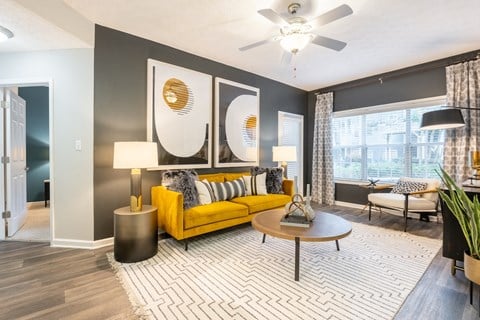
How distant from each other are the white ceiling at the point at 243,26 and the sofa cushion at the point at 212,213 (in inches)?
91.0

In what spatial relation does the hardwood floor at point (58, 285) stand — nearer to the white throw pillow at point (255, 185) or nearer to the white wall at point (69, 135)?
the white wall at point (69, 135)

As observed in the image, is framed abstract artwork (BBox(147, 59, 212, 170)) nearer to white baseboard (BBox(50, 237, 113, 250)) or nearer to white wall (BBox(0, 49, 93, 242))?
white wall (BBox(0, 49, 93, 242))

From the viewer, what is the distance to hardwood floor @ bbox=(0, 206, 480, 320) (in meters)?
1.68

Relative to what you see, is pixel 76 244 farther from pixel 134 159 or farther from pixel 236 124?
pixel 236 124

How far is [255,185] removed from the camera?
12.7 ft

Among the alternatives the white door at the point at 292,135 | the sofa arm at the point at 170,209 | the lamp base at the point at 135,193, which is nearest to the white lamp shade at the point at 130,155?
the lamp base at the point at 135,193

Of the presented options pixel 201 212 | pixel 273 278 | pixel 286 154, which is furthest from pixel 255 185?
pixel 273 278

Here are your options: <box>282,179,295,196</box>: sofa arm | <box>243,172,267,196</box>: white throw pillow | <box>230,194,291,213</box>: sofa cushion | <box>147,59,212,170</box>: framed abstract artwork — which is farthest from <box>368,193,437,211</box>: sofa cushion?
<box>147,59,212,170</box>: framed abstract artwork

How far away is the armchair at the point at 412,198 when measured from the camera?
11.5 feet

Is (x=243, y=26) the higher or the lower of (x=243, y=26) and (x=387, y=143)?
the higher

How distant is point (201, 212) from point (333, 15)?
2439 millimetres

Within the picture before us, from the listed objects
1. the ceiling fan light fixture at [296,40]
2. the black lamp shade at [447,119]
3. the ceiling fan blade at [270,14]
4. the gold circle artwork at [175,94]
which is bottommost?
the black lamp shade at [447,119]

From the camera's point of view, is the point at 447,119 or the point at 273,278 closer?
the point at 273,278

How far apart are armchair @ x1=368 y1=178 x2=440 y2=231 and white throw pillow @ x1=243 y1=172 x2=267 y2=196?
1.93 m
